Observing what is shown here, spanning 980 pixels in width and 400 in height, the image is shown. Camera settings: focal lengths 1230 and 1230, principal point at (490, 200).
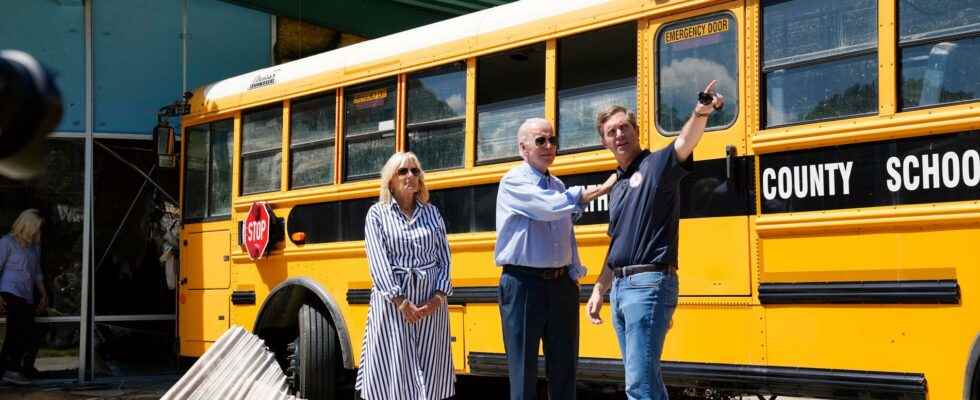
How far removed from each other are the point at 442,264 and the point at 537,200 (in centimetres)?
73

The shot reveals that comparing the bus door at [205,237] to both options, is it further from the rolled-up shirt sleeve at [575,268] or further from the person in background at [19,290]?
the rolled-up shirt sleeve at [575,268]

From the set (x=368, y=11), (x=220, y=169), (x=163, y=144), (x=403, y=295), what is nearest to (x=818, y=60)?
(x=403, y=295)

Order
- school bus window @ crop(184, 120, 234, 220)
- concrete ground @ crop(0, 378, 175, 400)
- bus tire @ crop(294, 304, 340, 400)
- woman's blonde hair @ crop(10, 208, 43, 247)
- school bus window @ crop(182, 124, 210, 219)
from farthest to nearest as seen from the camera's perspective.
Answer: woman's blonde hair @ crop(10, 208, 43, 247)
concrete ground @ crop(0, 378, 175, 400)
school bus window @ crop(182, 124, 210, 219)
school bus window @ crop(184, 120, 234, 220)
bus tire @ crop(294, 304, 340, 400)

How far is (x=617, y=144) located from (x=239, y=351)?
141 inches

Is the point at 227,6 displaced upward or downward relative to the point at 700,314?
upward

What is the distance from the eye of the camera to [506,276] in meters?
4.87

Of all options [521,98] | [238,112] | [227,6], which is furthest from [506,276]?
[227,6]

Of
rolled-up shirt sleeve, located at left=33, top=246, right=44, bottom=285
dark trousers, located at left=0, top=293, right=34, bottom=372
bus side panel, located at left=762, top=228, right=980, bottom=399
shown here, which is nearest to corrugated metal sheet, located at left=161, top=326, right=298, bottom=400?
bus side panel, located at left=762, top=228, right=980, bottom=399

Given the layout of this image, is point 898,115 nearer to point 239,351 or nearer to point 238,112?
point 239,351

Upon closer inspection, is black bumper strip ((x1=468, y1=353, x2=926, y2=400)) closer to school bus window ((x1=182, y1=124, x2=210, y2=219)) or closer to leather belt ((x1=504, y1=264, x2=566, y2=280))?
leather belt ((x1=504, y1=264, x2=566, y2=280))

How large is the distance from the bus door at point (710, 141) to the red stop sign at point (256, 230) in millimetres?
3139

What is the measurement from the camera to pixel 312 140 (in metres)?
7.62

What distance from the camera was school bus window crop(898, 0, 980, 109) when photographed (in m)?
4.46

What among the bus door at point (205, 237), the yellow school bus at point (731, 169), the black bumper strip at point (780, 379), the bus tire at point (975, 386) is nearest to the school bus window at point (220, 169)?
the bus door at point (205, 237)
